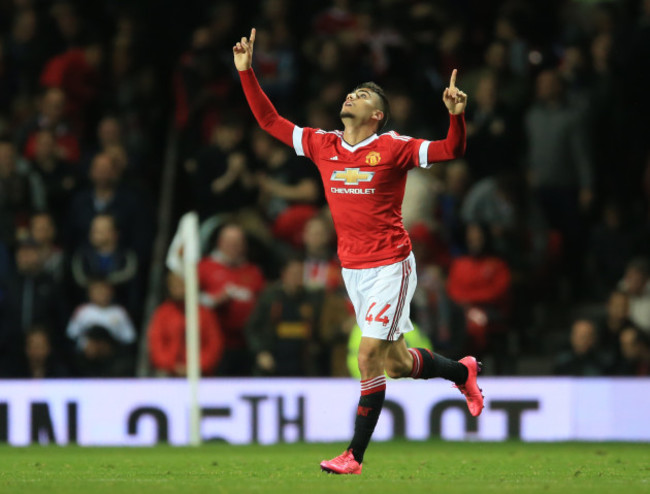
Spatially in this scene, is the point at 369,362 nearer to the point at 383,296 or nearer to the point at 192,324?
the point at 383,296

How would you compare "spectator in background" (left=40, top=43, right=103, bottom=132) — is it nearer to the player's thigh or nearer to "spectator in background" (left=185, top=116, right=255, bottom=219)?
"spectator in background" (left=185, top=116, right=255, bottom=219)

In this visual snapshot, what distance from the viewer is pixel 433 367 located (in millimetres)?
8961

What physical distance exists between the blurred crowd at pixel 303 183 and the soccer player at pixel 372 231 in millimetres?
4384

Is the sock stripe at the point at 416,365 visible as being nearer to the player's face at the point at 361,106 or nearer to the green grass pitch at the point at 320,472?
the green grass pitch at the point at 320,472

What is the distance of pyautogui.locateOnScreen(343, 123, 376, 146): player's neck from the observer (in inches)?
340

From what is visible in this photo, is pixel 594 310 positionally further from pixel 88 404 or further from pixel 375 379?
pixel 375 379

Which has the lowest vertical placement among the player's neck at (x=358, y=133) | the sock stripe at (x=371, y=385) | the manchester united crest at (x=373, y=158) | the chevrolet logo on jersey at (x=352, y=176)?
the sock stripe at (x=371, y=385)

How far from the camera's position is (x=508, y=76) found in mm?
15352

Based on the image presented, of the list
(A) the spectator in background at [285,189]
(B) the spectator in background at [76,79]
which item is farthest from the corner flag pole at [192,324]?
(B) the spectator in background at [76,79]

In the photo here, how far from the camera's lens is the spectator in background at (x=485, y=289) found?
13711mm

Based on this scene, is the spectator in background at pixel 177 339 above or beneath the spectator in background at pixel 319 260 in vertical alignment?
beneath

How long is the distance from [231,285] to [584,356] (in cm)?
368

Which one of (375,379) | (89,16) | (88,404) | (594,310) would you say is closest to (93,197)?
(88,404)

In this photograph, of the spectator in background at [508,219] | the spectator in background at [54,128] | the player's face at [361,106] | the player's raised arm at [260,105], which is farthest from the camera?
the spectator in background at [54,128]
